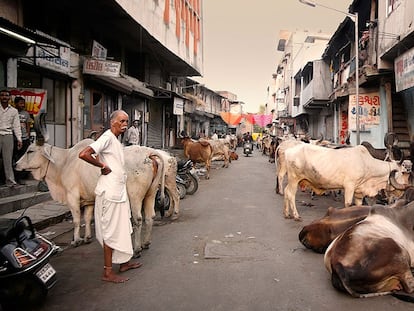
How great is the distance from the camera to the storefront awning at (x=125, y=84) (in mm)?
14473

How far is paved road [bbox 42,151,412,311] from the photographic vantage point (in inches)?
161

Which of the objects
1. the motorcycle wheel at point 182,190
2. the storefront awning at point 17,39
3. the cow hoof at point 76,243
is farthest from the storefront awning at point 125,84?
the cow hoof at point 76,243

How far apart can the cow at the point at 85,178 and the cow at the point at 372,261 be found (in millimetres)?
2768

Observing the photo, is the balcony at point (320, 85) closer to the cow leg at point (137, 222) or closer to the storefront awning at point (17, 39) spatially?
the storefront awning at point (17, 39)

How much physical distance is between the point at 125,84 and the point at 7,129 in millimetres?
9013

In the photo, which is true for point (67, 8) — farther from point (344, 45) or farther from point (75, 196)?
point (344, 45)

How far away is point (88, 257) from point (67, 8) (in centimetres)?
991

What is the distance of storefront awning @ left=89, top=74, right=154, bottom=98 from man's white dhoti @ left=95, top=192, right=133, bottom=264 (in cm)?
961

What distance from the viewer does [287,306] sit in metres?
4.04

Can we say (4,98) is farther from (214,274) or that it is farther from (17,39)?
(214,274)

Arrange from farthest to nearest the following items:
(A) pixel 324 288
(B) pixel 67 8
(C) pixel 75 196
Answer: (B) pixel 67 8 < (C) pixel 75 196 < (A) pixel 324 288

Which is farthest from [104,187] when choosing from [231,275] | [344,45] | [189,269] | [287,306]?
[344,45]

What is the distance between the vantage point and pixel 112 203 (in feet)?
15.2

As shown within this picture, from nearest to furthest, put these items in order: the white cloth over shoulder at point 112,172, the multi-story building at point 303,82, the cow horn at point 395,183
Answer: the white cloth over shoulder at point 112,172, the cow horn at point 395,183, the multi-story building at point 303,82
